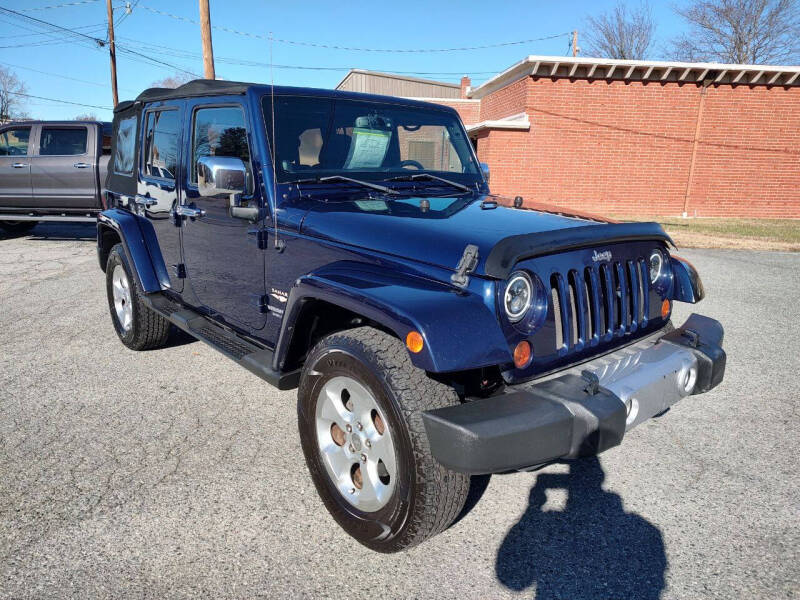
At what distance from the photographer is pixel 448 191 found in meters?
3.53

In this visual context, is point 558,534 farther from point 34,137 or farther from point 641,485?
point 34,137

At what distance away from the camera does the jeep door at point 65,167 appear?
10219mm

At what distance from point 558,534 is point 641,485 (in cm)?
64

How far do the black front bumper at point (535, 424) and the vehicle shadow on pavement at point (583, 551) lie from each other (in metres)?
0.54

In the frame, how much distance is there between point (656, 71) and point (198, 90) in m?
15.3

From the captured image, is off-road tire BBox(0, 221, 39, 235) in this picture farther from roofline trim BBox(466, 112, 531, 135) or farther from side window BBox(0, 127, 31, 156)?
roofline trim BBox(466, 112, 531, 135)

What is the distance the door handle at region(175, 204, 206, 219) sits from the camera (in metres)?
3.61

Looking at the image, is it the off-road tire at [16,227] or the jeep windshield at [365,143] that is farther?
the off-road tire at [16,227]

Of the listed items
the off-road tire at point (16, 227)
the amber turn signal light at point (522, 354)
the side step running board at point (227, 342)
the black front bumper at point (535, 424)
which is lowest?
the off-road tire at point (16, 227)

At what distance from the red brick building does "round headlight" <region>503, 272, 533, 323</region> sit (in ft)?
45.1

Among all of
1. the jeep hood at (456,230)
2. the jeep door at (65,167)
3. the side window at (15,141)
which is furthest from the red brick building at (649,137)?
the jeep hood at (456,230)

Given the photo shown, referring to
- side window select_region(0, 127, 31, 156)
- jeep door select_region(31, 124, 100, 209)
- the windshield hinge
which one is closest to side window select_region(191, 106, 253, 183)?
the windshield hinge

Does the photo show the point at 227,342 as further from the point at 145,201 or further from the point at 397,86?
the point at 397,86

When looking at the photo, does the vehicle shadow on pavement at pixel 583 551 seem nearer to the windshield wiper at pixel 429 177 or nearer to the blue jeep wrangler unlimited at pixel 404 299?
the blue jeep wrangler unlimited at pixel 404 299
